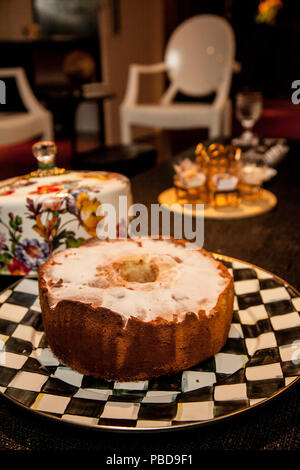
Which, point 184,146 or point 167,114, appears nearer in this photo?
point 167,114

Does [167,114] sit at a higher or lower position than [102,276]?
lower

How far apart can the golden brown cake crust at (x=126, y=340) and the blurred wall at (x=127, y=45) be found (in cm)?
465

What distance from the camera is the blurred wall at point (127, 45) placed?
4.81 meters

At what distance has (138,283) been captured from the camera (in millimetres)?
541

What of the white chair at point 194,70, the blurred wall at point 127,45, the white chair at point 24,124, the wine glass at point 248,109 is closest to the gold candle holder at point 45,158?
the wine glass at point 248,109

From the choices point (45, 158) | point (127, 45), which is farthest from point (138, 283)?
point (127, 45)

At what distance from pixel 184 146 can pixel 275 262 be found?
4050 millimetres

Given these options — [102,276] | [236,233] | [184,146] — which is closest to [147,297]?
[102,276]

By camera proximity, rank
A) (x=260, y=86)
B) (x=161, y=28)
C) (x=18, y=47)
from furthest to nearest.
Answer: (x=260, y=86)
(x=161, y=28)
(x=18, y=47)

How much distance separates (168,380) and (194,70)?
371 cm

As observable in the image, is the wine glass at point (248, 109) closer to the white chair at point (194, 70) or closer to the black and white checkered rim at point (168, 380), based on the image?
the white chair at point (194, 70)

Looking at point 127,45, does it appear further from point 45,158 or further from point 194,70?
point 45,158
